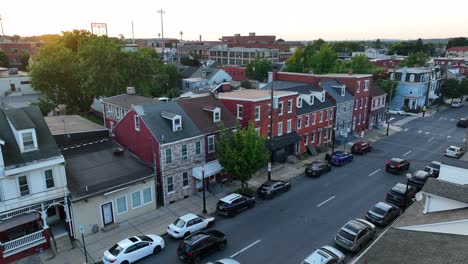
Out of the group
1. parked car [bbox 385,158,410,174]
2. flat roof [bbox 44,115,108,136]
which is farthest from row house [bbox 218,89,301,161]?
flat roof [bbox 44,115,108,136]

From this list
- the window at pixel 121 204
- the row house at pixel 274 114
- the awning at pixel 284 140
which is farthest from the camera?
the awning at pixel 284 140

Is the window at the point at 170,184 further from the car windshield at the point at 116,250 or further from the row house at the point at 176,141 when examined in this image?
the car windshield at the point at 116,250

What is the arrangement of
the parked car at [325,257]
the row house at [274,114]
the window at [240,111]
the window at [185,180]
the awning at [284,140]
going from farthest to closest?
the awning at [284,140] < the window at [240,111] < the row house at [274,114] < the window at [185,180] < the parked car at [325,257]

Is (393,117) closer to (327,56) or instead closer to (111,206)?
(327,56)

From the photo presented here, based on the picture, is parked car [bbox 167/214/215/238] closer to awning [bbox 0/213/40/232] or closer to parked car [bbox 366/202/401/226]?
awning [bbox 0/213/40/232]

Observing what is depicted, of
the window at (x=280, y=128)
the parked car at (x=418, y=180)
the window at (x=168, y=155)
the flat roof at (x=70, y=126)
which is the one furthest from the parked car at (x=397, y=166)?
the flat roof at (x=70, y=126)

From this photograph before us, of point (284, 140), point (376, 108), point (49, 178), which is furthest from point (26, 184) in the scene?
point (376, 108)
